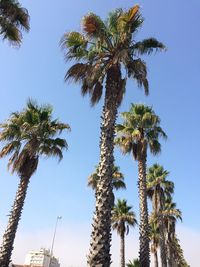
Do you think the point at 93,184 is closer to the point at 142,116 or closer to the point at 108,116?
the point at 142,116

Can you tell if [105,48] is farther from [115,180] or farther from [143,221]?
[115,180]

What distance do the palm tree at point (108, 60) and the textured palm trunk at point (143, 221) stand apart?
7.52 metres

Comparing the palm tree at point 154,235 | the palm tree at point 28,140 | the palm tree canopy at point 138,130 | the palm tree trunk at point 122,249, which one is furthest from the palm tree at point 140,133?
the palm tree at point 154,235

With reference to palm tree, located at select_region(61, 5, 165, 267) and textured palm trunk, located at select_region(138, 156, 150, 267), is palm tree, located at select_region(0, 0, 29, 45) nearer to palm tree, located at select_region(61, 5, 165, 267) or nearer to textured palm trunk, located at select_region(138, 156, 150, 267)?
palm tree, located at select_region(61, 5, 165, 267)

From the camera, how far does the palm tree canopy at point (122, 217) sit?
38.7 meters

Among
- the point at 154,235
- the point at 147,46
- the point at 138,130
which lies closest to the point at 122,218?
the point at 154,235

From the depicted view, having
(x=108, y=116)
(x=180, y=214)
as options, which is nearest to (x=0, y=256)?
(x=108, y=116)

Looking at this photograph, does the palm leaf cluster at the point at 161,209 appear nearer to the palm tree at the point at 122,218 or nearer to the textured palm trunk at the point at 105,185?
the palm tree at the point at 122,218

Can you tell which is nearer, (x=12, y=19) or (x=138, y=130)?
(x=12, y=19)

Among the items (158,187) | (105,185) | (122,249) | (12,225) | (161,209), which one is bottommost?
(105,185)

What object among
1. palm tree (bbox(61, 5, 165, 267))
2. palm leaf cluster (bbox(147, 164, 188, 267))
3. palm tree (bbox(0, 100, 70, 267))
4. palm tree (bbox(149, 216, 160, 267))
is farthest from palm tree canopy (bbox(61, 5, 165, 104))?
palm tree (bbox(149, 216, 160, 267))

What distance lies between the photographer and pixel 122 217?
39.2 metres

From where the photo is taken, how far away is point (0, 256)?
53.8 ft

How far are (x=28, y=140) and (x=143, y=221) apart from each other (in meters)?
9.12
